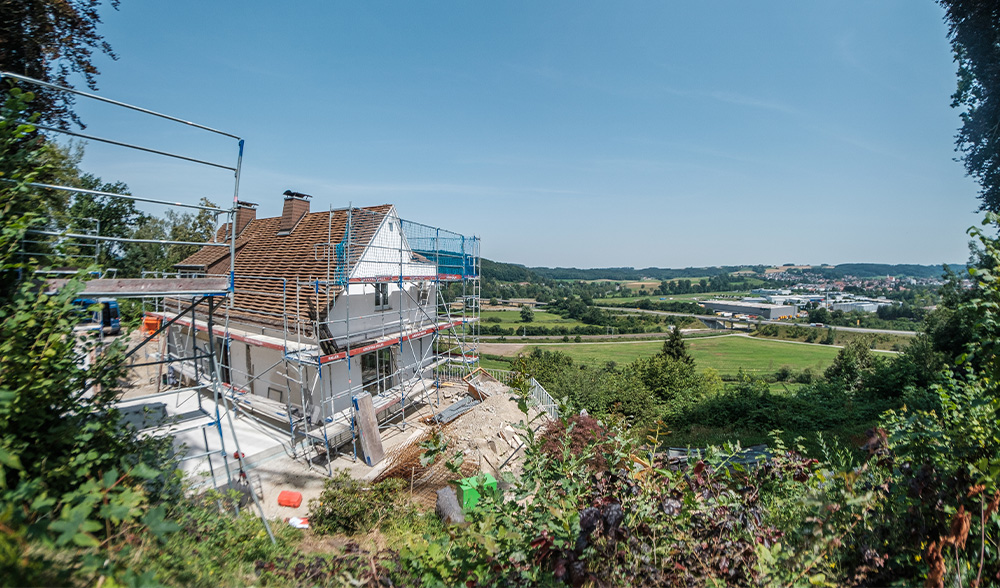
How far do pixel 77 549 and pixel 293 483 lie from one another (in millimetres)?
8839

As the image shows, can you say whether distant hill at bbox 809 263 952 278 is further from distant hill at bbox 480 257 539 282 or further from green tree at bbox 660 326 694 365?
green tree at bbox 660 326 694 365

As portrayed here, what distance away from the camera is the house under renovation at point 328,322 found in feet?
37.1

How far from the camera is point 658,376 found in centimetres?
2180

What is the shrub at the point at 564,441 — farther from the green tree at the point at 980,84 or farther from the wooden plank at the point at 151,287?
the green tree at the point at 980,84

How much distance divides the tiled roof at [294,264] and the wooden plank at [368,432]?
2832 millimetres

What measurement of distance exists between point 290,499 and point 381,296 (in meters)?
6.97

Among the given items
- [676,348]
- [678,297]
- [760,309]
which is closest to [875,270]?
[678,297]

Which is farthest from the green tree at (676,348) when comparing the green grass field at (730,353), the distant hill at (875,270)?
the distant hill at (875,270)

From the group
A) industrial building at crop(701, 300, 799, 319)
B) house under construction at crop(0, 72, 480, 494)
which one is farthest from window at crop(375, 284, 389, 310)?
industrial building at crop(701, 300, 799, 319)

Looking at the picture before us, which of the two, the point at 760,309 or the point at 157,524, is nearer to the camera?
the point at 157,524

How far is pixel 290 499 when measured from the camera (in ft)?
27.6

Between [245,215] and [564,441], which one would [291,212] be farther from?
[564,441]

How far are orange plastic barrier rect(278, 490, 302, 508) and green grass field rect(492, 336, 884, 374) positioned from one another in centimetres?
3635

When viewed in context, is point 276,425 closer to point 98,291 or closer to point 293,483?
point 293,483
